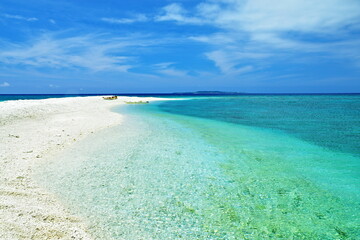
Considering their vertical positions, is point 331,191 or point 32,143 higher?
point 32,143

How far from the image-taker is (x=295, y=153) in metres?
11.1

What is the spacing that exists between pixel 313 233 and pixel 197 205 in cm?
243

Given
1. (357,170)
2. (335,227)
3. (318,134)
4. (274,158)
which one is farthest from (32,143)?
(318,134)

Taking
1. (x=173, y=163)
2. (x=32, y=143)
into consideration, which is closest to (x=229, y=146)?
(x=173, y=163)

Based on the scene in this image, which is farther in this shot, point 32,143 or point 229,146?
point 229,146

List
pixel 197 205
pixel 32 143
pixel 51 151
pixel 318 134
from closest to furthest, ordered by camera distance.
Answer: pixel 197 205 < pixel 51 151 < pixel 32 143 < pixel 318 134

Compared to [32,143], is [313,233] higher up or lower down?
lower down

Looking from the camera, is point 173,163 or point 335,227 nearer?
point 335,227

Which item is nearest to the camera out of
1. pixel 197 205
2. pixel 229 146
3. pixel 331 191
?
pixel 197 205

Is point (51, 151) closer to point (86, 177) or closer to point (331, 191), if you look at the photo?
point (86, 177)

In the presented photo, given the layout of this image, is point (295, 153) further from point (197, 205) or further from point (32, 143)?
point (32, 143)

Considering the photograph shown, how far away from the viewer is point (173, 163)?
901 cm

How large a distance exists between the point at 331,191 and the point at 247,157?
3632 mm

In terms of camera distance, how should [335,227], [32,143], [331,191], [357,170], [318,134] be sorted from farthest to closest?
[318,134]
[32,143]
[357,170]
[331,191]
[335,227]
